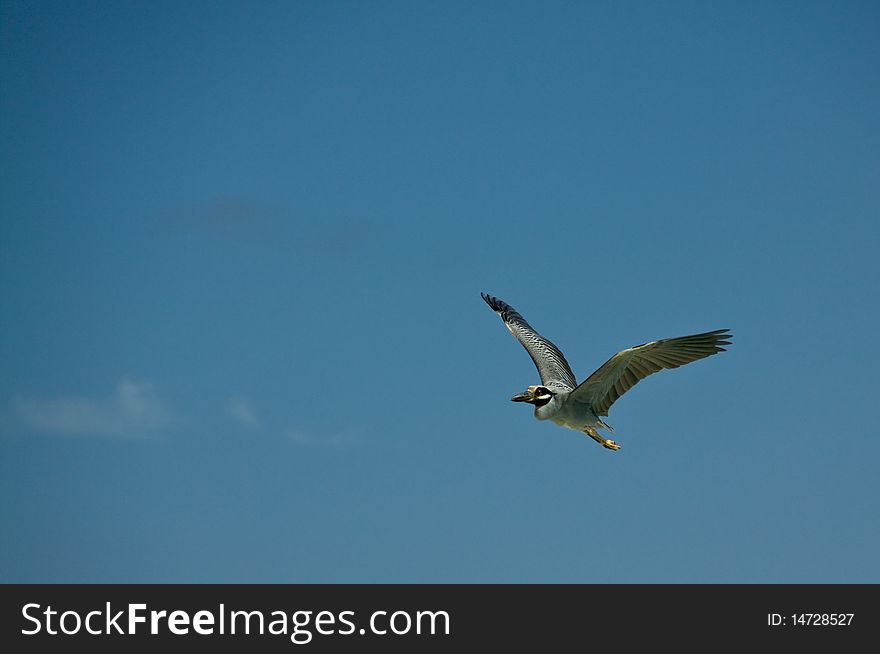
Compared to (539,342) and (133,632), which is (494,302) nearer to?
(539,342)

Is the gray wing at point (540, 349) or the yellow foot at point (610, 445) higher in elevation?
the gray wing at point (540, 349)

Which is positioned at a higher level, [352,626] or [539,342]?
[539,342]

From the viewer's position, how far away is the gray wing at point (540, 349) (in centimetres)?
4156

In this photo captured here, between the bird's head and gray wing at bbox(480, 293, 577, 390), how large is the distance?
1937mm

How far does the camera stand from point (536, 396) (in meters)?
37.8

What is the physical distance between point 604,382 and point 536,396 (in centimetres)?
277

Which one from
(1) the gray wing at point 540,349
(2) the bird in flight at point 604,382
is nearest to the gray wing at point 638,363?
(2) the bird in flight at point 604,382

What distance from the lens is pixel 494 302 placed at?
164ft

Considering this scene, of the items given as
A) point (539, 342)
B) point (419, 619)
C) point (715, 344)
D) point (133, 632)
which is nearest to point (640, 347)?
point (715, 344)

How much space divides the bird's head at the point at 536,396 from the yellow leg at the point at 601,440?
165cm

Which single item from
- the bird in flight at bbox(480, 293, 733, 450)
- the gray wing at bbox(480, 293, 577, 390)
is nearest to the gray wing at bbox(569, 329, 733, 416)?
the bird in flight at bbox(480, 293, 733, 450)

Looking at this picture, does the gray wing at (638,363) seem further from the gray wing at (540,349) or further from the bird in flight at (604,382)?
the gray wing at (540,349)

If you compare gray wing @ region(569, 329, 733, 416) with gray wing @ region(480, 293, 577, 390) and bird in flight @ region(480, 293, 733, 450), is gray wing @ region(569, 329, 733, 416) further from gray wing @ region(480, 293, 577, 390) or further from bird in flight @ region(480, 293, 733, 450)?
gray wing @ region(480, 293, 577, 390)

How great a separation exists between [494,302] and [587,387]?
14.5 m
